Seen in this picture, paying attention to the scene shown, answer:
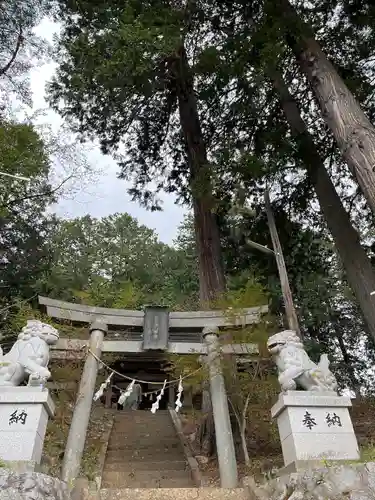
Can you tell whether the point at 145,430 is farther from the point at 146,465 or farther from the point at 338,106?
the point at 338,106

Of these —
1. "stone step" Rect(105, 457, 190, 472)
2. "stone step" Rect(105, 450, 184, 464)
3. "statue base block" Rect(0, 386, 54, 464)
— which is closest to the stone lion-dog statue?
"statue base block" Rect(0, 386, 54, 464)

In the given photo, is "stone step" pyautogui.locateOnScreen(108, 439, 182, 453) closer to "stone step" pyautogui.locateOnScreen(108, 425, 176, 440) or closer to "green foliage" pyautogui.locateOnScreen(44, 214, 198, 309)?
"stone step" pyautogui.locateOnScreen(108, 425, 176, 440)

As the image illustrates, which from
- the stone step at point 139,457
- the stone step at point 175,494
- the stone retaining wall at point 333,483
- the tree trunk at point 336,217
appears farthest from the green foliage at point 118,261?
the stone retaining wall at point 333,483

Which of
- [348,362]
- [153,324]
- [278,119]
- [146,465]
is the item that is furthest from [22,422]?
[348,362]

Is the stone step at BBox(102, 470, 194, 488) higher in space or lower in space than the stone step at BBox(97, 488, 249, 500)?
higher

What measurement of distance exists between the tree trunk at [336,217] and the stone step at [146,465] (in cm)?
371

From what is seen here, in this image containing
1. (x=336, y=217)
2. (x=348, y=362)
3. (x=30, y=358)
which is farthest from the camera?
(x=348, y=362)

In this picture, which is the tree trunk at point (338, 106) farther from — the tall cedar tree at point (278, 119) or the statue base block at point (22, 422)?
the statue base block at point (22, 422)

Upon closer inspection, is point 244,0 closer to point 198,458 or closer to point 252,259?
point 252,259

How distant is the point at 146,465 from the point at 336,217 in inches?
200

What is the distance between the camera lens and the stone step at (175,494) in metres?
4.48

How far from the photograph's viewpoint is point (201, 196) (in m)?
7.39

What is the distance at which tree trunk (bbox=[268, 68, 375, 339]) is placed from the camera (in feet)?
20.8

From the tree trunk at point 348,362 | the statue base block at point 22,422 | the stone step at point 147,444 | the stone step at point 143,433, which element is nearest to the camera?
the statue base block at point 22,422
